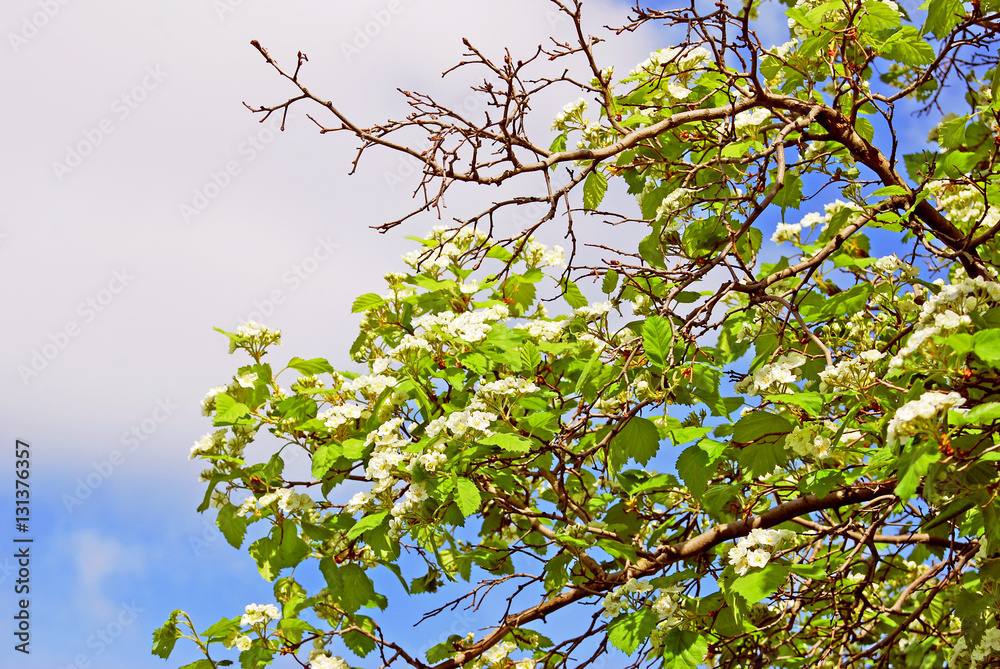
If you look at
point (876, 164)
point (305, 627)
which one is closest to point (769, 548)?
point (876, 164)

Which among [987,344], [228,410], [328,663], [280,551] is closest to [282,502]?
[280,551]

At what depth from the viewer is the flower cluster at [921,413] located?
229cm

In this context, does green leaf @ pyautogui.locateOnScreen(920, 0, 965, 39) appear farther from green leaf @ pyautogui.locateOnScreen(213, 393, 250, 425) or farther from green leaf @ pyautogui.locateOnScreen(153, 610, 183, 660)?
green leaf @ pyautogui.locateOnScreen(153, 610, 183, 660)

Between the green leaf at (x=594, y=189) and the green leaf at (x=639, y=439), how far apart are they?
3.40ft

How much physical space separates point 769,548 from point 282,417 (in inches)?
92.3

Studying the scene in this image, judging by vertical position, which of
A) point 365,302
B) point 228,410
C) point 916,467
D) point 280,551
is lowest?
point 916,467

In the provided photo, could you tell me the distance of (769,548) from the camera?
324 centimetres

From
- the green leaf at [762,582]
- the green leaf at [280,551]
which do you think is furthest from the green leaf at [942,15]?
the green leaf at [280,551]

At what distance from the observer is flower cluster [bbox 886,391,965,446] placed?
7.52 ft

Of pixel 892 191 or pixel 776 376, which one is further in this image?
pixel 892 191

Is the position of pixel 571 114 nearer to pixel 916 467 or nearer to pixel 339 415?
pixel 339 415

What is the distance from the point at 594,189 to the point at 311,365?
1.69m

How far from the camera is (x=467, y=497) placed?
10.6 ft

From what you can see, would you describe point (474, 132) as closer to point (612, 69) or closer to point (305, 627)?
point (612, 69)
